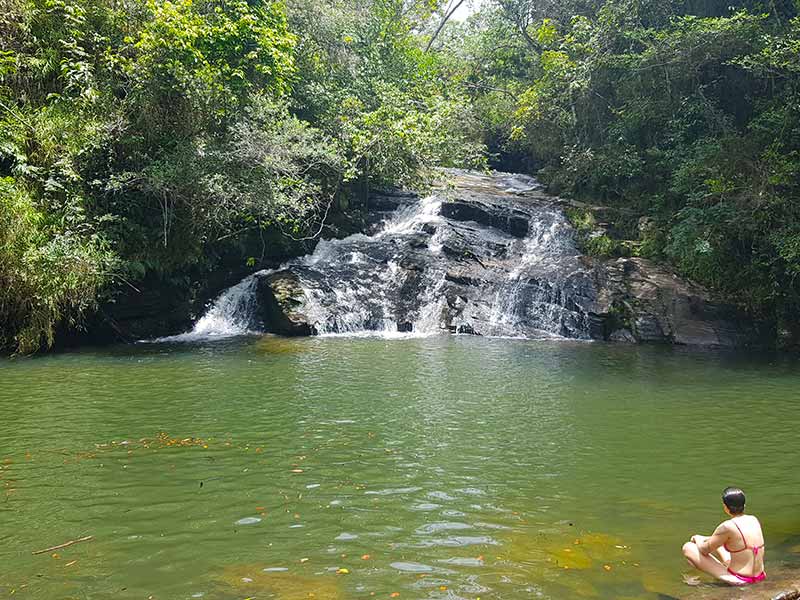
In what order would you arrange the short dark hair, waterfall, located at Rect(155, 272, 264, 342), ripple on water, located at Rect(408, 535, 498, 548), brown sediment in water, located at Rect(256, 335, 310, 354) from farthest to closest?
waterfall, located at Rect(155, 272, 264, 342)
brown sediment in water, located at Rect(256, 335, 310, 354)
ripple on water, located at Rect(408, 535, 498, 548)
the short dark hair

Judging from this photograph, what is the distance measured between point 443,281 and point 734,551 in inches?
648

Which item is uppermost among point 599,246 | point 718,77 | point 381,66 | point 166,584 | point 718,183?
point 381,66

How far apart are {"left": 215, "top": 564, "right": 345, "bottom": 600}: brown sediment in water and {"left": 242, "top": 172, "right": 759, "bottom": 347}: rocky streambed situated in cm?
1405

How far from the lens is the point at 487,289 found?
20.5 m

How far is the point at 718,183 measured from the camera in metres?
17.6

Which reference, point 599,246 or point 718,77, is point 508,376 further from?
point 718,77

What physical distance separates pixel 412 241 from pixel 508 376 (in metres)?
10.8

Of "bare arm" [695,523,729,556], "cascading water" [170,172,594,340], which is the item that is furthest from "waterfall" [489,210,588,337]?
"bare arm" [695,523,729,556]

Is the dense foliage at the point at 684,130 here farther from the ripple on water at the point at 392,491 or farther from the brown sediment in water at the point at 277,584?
the brown sediment in water at the point at 277,584

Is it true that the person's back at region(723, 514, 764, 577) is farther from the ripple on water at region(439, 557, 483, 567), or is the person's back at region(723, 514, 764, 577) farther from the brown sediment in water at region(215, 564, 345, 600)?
the brown sediment in water at region(215, 564, 345, 600)

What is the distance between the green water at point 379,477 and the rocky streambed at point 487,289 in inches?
200

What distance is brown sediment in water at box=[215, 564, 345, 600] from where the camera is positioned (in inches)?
172

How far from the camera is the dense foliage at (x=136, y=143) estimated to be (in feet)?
49.2

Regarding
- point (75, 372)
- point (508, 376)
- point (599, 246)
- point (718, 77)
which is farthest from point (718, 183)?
point (75, 372)
